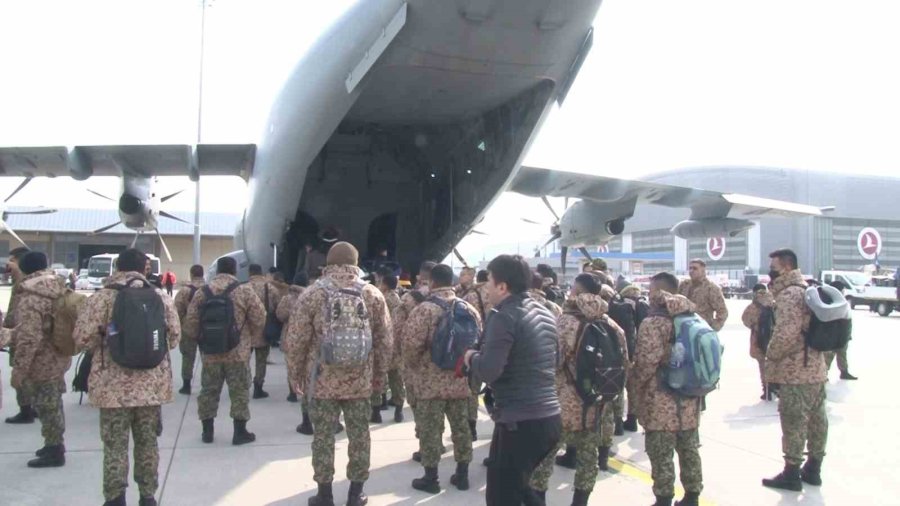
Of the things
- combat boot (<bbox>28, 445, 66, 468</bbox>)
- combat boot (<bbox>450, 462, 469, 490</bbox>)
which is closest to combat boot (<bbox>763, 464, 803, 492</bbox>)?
combat boot (<bbox>450, 462, 469, 490</bbox>)

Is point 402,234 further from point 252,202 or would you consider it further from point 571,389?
point 571,389

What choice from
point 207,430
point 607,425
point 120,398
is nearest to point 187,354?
point 207,430

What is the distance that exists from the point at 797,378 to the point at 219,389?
4794 mm

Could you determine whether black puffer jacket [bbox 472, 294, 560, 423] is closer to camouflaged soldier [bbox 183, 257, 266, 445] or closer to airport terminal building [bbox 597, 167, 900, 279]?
camouflaged soldier [bbox 183, 257, 266, 445]

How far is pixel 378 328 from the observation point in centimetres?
499

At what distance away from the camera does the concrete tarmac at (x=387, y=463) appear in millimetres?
5090

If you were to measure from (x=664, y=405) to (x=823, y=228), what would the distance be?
68.0 metres

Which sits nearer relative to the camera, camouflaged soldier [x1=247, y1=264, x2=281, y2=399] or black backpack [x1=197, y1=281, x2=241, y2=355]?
Result: black backpack [x1=197, y1=281, x2=241, y2=355]

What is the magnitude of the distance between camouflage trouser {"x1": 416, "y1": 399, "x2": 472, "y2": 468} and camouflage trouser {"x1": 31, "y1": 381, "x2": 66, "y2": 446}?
284 centimetres

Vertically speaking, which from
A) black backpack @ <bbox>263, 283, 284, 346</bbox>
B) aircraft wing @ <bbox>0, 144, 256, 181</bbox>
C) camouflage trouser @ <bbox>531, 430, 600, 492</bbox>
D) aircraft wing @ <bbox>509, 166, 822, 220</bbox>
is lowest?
camouflage trouser @ <bbox>531, 430, 600, 492</bbox>

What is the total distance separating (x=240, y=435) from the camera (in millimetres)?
6441

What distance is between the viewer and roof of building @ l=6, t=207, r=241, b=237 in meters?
46.3

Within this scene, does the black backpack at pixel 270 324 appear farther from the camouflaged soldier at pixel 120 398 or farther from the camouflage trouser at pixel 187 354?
the camouflaged soldier at pixel 120 398

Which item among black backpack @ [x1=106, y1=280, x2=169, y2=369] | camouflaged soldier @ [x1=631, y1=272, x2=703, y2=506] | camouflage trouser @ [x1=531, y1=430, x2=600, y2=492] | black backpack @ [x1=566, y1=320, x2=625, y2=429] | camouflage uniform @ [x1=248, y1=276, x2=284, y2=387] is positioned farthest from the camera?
camouflage uniform @ [x1=248, y1=276, x2=284, y2=387]
